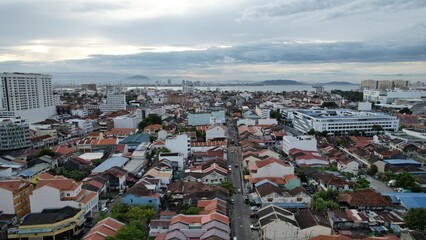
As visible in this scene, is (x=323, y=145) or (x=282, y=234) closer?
(x=282, y=234)

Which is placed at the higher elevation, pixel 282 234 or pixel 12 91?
pixel 12 91

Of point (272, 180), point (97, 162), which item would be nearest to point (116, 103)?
point (97, 162)

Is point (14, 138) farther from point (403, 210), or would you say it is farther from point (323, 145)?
point (403, 210)

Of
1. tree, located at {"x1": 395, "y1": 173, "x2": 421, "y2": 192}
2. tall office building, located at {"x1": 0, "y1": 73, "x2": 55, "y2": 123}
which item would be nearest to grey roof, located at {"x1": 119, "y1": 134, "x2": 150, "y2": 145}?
tall office building, located at {"x1": 0, "y1": 73, "x2": 55, "y2": 123}

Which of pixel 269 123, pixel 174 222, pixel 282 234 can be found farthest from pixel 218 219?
pixel 269 123

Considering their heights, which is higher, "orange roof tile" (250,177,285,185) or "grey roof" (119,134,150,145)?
"grey roof" (119,134,150,145)

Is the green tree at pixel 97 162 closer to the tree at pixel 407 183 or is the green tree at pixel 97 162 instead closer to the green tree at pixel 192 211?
the green tree at pixel 192 211

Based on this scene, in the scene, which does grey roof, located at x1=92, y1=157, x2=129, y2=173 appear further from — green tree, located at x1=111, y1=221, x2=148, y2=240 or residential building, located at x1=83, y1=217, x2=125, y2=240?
green tree, located at x1=111, y1=221, x2=148, y2=240
